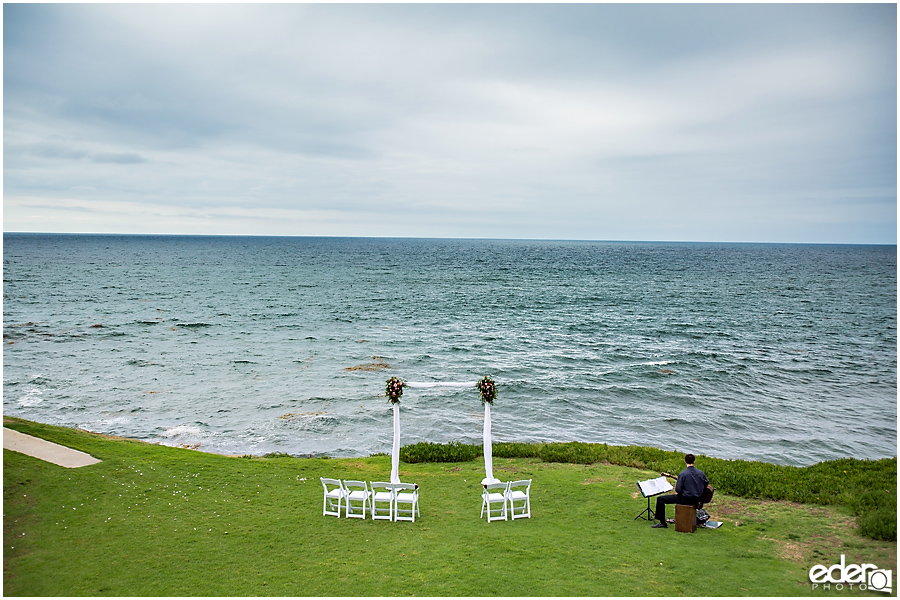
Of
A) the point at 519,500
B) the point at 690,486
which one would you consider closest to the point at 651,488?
the point at 690,486

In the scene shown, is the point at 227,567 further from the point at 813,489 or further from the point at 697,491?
the point at 813,489

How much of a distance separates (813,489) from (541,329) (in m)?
39.9

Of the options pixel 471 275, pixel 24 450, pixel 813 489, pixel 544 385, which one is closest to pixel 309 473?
pixel 24 450

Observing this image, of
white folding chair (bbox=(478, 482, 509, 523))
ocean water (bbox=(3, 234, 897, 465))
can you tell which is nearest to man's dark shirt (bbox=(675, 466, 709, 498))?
white folding chair (bbox=(478, 482, 509, 523))

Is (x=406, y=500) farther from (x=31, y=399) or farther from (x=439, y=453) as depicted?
(x=31, y=399)

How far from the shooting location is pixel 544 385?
34562mm

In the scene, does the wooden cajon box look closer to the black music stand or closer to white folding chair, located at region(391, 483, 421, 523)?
the black music stand

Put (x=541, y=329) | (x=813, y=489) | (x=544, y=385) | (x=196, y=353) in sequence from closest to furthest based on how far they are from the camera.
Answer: (x=813, y=489) → (x=544, y=385) → (x=196, y=353) → (x=541, y=329)

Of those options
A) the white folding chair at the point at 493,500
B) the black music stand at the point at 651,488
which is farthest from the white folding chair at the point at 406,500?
the black music stand at the point at 651,488

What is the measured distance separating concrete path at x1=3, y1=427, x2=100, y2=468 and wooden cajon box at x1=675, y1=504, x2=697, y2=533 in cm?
1667

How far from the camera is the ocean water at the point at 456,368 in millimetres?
26625

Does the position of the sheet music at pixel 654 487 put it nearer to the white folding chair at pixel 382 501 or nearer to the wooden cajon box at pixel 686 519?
the wooden cajon box at pixel 686 519

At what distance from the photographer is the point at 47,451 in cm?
1773
